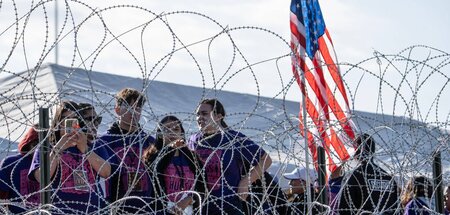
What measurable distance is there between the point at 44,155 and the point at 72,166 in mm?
726

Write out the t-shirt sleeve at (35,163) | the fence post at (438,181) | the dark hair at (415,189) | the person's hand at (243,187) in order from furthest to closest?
the dark hair at (415,189) → the person's hand at (243,187) → the fence post at (438,181) → the t-shirt sleeve at (35,163)

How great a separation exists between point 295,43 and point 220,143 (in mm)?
2276

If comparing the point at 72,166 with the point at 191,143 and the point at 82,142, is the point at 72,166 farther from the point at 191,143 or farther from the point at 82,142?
the point at 191,143

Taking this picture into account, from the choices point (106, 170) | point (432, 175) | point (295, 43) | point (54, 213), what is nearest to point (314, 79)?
point (295, 43)

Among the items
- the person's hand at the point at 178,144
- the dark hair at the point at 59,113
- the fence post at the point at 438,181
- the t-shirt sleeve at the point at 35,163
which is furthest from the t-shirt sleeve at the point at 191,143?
the fence post at the point at 438,181

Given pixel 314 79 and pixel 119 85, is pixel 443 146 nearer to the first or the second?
pixel 314 79

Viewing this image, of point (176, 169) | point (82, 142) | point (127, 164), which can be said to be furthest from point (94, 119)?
point (176, 169)

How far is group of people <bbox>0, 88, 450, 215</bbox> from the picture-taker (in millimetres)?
6766

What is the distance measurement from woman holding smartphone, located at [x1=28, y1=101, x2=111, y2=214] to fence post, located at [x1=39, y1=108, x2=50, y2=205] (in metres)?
0.32

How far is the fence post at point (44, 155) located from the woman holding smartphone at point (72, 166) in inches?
12.7

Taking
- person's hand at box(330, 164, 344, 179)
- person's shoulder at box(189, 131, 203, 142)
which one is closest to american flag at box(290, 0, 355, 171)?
person's hand at box(330, 164, 344, 179)

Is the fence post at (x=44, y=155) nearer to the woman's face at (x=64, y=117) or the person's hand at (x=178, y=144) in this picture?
the woman's face at (x=64, y=117)

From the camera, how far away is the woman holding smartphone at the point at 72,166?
6.74 meters

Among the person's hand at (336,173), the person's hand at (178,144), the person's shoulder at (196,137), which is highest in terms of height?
the person's shoulder at (196,137)
